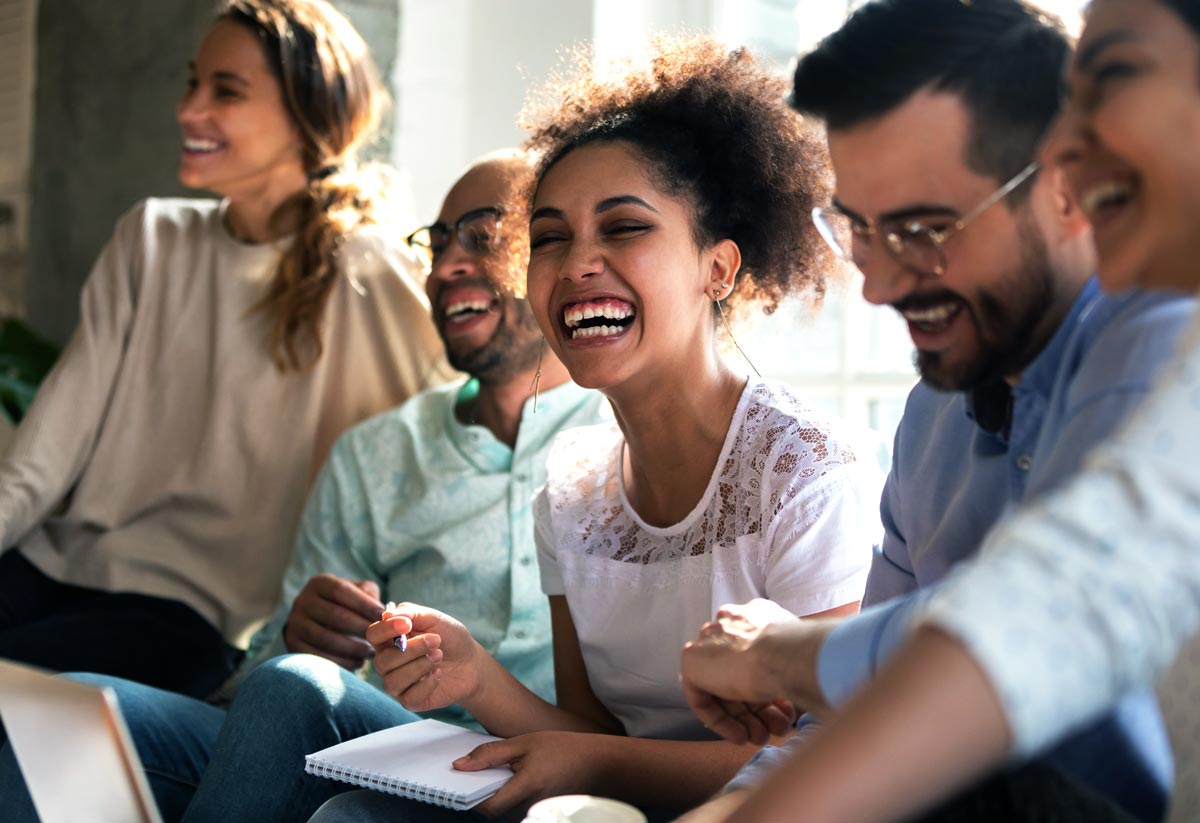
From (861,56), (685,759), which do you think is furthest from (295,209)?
(861,56)

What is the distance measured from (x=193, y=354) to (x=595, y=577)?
1241mm

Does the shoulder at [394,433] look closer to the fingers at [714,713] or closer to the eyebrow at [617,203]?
the eyebrow at [617,203]

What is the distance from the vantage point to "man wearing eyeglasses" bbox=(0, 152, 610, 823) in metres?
1.88

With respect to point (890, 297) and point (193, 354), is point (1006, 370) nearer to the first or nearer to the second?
point (890, 297)

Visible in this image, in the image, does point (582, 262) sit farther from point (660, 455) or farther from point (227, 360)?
point (227, 360)

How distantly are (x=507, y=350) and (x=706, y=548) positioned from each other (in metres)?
0.68

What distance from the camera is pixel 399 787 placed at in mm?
1317

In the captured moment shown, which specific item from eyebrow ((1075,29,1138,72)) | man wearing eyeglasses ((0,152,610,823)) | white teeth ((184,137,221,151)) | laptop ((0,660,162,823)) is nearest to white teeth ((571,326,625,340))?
man wearing eyeglasses ((0,152,610,823))

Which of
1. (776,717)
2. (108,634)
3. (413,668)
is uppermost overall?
(776,717)

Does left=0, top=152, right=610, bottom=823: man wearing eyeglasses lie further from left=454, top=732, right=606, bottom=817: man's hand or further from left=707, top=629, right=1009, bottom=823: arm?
left=707, top=629, right=1009, bottom=823: arm

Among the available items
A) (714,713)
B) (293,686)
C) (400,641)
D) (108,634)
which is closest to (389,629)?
(400,641)

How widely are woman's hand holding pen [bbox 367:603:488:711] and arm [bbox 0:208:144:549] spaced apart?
1.25m

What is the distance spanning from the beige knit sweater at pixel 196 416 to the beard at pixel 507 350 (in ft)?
1.08

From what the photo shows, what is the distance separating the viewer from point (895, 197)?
1.09 meters
